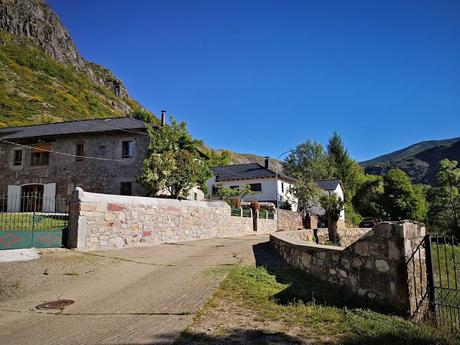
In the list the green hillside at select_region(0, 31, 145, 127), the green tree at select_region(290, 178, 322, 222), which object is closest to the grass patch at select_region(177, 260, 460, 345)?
the green tree at select_region(290, 178, 322, 222)

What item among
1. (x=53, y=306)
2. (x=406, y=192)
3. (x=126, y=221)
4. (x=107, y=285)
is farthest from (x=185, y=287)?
(x=406, y=192)

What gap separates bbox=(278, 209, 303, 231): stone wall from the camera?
33.7 meters

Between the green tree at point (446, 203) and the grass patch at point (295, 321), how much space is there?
37.5 meters

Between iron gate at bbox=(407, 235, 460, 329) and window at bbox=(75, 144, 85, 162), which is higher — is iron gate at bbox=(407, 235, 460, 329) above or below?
below

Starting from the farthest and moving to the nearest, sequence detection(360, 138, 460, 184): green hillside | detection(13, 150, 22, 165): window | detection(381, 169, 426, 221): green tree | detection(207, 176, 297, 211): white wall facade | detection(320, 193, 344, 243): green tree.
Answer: detection(360, 138, 460, 184): green hillside < detection(381, 169, 426, 221): green tree < detection(207, 176, 297, 211): white wall facade < detection(13, 150, 22, 165): window < detection(320, 193, 344, 243): green tree

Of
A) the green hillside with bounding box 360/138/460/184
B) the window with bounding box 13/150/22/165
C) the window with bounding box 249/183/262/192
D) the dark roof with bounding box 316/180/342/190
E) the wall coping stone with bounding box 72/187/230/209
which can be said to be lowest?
the wall coping stone with bounding box 72/187/230/209

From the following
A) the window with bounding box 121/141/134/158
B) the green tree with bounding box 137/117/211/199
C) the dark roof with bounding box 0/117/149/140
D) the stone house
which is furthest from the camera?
the dark roof with bounding box 0/117/149/140

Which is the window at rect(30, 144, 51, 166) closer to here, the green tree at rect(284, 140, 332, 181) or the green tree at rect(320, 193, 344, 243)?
the green tree at rect(320, 193, 344, 243)

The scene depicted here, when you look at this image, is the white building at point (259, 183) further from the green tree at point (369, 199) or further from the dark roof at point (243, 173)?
the green tree at point (369, 199)

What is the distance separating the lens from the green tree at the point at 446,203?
40125mm

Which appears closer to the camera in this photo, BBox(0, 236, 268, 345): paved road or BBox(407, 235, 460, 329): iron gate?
BBox(0, 236, 268, 345): paved road

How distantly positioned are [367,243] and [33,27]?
9783cm

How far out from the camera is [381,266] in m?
6.05

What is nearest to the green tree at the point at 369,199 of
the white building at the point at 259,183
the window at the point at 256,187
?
the white building at the point at 259,183
